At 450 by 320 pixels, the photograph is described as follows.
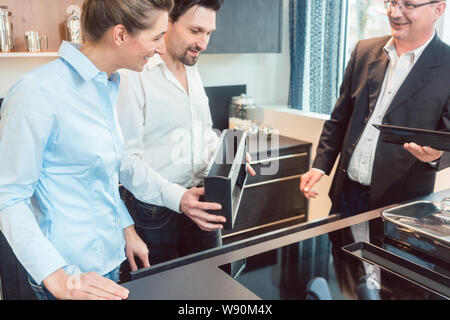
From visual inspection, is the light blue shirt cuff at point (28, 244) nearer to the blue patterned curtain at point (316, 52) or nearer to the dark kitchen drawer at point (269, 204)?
the dark kitchen drawer at point (269, 204)

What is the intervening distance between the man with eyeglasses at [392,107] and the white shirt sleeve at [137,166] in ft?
2.23

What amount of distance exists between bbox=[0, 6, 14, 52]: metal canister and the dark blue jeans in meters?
1.19

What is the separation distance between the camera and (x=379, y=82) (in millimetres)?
1879

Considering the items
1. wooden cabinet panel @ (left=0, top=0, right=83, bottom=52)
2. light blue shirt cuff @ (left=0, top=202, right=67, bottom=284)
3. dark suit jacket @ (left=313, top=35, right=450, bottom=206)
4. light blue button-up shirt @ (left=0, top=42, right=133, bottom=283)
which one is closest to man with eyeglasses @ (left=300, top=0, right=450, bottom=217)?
dark suit jacket @ (left=313, top=35, right=450, bottom=206)

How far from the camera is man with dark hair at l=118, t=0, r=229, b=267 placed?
149cm

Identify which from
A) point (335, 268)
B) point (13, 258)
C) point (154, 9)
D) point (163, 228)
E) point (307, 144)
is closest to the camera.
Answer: point (335, 268)

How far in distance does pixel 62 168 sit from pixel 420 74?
149 centimetres

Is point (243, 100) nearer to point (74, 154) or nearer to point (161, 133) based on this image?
point (161, 133)

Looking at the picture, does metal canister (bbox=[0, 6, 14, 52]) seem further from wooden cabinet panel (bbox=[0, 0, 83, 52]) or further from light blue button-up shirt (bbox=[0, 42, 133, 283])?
light blue button-up shirt (bbox=[0, 42, 133, 283])
